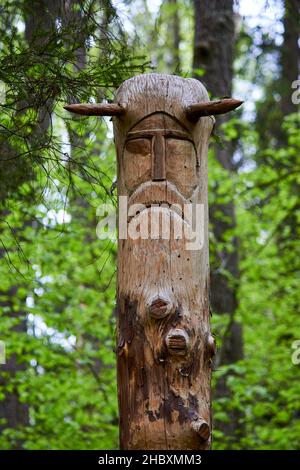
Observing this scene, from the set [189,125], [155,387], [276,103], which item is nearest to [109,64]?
[189,125]

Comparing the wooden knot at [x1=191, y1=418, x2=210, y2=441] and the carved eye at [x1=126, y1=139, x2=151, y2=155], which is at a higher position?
the carved eye at [x1=126, y1=139, x2=151, y2=155]

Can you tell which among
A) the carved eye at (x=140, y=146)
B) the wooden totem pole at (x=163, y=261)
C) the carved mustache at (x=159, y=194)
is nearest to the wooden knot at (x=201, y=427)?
the wooden totem pole at (x=163, y=261)

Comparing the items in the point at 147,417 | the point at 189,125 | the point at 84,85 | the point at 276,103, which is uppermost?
the point at 276,103

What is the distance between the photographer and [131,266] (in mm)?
3957

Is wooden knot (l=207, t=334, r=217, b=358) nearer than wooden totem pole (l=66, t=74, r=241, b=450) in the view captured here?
No

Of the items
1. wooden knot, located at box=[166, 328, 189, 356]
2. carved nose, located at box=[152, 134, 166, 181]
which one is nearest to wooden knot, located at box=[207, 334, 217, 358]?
wooden knot, located at box=[166, 328, 189, 356]

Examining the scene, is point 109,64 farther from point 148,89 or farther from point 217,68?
point 217,68

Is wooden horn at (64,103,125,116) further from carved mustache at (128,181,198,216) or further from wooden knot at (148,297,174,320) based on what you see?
wooden knot at (148,297,174,320)

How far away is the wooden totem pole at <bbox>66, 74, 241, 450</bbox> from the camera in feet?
12.3

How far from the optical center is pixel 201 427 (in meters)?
3.71

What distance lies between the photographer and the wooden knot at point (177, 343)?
12.3ft

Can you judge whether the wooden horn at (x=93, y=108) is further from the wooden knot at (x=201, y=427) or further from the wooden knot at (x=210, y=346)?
the wooden knot at (x=201, y=427)

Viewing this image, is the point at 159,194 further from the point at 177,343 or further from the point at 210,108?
the point at 177,343
